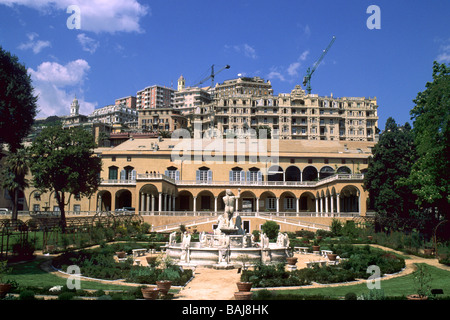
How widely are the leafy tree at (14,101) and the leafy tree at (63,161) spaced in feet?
27.9

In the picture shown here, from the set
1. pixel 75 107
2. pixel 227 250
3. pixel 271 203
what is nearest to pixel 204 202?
pixel 271 203

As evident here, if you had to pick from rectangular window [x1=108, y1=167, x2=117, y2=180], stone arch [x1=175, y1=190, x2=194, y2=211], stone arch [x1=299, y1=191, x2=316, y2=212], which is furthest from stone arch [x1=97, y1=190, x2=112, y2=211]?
stone arch [x1=299, y1=191, x2=316, y2=212]

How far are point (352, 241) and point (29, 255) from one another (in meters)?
24.7

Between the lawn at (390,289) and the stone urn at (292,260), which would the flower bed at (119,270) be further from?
the stone urn at (292,260)

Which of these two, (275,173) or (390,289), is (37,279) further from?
(275,173)

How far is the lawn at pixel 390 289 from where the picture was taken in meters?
14.7

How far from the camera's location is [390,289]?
15750 mm

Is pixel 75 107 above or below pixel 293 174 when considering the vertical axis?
above

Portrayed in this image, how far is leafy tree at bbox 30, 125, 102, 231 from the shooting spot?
41.4m

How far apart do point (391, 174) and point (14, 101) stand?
119ft

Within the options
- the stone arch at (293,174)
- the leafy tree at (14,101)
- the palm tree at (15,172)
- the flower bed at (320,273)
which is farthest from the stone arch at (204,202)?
the flower bed at (320,273)

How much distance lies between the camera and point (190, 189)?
182ft

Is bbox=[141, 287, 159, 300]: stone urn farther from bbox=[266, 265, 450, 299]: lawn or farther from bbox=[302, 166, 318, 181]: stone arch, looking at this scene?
bbox=[302, 166, 318, 181]: stone arch

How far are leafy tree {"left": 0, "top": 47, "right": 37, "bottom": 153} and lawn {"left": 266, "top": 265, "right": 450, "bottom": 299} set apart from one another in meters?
25.8
